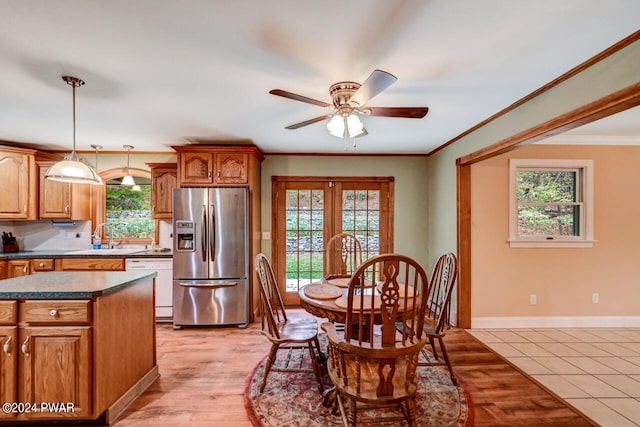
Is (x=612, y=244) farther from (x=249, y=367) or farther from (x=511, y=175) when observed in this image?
(x=249, y=367)

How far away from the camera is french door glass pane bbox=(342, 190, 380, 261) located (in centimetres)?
438

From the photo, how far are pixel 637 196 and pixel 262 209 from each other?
4.81m

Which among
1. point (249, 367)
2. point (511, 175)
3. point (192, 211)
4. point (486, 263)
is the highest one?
point (511, 175)

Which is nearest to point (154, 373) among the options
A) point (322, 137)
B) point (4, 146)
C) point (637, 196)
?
point (322, 137)

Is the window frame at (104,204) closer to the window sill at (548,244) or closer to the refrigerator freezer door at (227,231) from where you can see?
the refrigerator freezer door at (227,231)

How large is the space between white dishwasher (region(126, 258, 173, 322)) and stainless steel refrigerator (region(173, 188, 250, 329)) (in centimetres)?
18

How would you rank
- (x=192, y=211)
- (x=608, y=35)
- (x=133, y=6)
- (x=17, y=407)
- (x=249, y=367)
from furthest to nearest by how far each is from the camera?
(x=192, y=211), (x=249, y=367), (x=17, y=407), (x=608, y=35), (x=133, y=6)

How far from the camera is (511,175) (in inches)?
138

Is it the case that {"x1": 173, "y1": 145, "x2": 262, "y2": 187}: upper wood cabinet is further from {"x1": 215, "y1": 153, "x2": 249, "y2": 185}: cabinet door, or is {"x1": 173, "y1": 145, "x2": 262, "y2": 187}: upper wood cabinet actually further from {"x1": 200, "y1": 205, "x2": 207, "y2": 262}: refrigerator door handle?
{"x1": 200, "y1": 205, "x2": 207, "y2": 262}: refrigerator door handle

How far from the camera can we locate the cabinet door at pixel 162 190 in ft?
12.9

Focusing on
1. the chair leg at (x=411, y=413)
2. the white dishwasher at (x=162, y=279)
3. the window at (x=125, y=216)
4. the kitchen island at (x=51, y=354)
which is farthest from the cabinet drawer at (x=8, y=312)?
the window at (x=125, y=216)

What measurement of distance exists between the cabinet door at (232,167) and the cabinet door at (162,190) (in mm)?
734

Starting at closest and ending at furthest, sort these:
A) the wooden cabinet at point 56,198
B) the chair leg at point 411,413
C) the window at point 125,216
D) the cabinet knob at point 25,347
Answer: the chair leg at point 411,413
the cabinet knob at point 25,347
the wooden cabinet at point 56,198
the window at point 125,216

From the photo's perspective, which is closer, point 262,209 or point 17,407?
point 17,407
